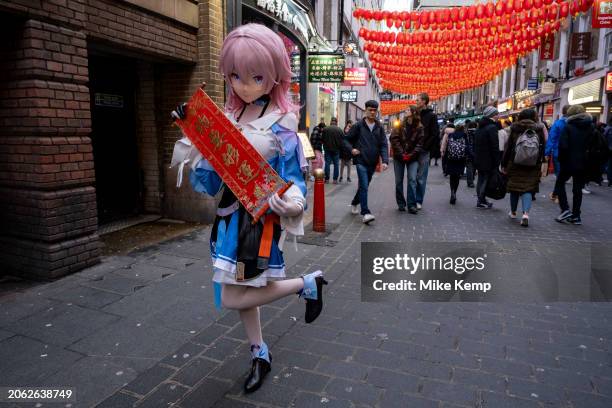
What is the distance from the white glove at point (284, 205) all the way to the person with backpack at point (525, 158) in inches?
226

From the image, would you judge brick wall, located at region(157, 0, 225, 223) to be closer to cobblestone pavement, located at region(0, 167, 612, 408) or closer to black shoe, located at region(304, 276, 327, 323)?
cobblestone pavement, located at region(0, 167, 612, 408)

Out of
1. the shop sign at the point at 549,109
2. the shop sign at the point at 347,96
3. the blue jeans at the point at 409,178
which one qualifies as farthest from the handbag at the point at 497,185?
the shop sign at the point at 549,109

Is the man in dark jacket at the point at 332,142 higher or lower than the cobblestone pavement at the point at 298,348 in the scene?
higher

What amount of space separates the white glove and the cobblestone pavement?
1084 millimetres

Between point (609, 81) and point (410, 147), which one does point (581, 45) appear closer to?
point (609, 81)

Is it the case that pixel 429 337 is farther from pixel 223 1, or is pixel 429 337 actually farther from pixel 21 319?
pixel 223 1

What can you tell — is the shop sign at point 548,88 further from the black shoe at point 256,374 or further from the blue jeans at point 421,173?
the black shoe at point 256,374

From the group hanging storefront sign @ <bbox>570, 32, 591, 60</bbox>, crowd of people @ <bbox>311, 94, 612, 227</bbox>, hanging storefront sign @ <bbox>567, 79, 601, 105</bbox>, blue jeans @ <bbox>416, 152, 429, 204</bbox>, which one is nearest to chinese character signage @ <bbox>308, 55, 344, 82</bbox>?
crowd of people @ <bbox>311, 94, 612, 227</bbox>

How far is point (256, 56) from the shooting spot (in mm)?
2143

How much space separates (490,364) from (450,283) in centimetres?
141

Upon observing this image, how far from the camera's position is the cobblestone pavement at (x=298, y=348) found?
244cm

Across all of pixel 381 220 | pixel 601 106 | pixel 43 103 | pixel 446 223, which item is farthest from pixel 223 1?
pixel 601 106

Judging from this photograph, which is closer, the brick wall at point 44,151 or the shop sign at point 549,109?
the brick wall at point 44,151

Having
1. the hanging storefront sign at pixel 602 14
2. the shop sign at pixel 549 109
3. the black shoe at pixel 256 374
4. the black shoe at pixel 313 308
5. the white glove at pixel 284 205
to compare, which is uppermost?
the hanging storefront sign at pixel 602 14
